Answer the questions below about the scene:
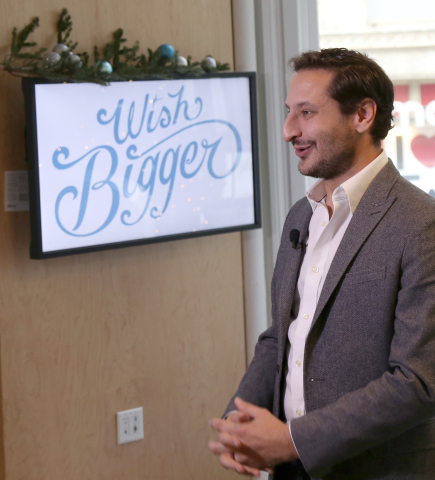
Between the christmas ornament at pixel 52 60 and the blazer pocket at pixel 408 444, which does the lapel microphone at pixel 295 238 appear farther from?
the christmas ornament at pixel 52 60

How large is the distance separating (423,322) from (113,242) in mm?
1277

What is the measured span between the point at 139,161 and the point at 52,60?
1.58 feet

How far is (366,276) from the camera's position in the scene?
1.39 m

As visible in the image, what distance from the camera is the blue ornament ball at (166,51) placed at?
2.26m

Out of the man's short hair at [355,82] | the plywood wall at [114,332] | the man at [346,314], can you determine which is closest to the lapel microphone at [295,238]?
the man at [346,314]

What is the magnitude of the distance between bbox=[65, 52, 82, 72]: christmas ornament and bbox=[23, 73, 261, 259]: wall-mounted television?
62 mm

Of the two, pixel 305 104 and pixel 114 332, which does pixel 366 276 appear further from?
pixel 114 332

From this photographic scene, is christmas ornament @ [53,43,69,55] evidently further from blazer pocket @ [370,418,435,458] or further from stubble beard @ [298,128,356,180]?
blazer pocket @ [370,418,435,458]

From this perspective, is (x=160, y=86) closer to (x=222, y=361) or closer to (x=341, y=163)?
(x=341, y=163)

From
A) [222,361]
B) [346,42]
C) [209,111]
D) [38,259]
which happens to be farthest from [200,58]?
[222,361]

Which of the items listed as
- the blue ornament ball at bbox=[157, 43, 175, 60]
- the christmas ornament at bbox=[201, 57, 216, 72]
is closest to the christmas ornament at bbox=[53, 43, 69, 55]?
the blue ornament ball at bbox=[157, 43, 175, 60]

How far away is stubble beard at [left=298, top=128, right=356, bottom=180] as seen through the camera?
1552mm

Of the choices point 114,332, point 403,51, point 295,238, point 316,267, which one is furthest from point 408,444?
point 403,51

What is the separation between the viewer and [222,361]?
8.57ft
